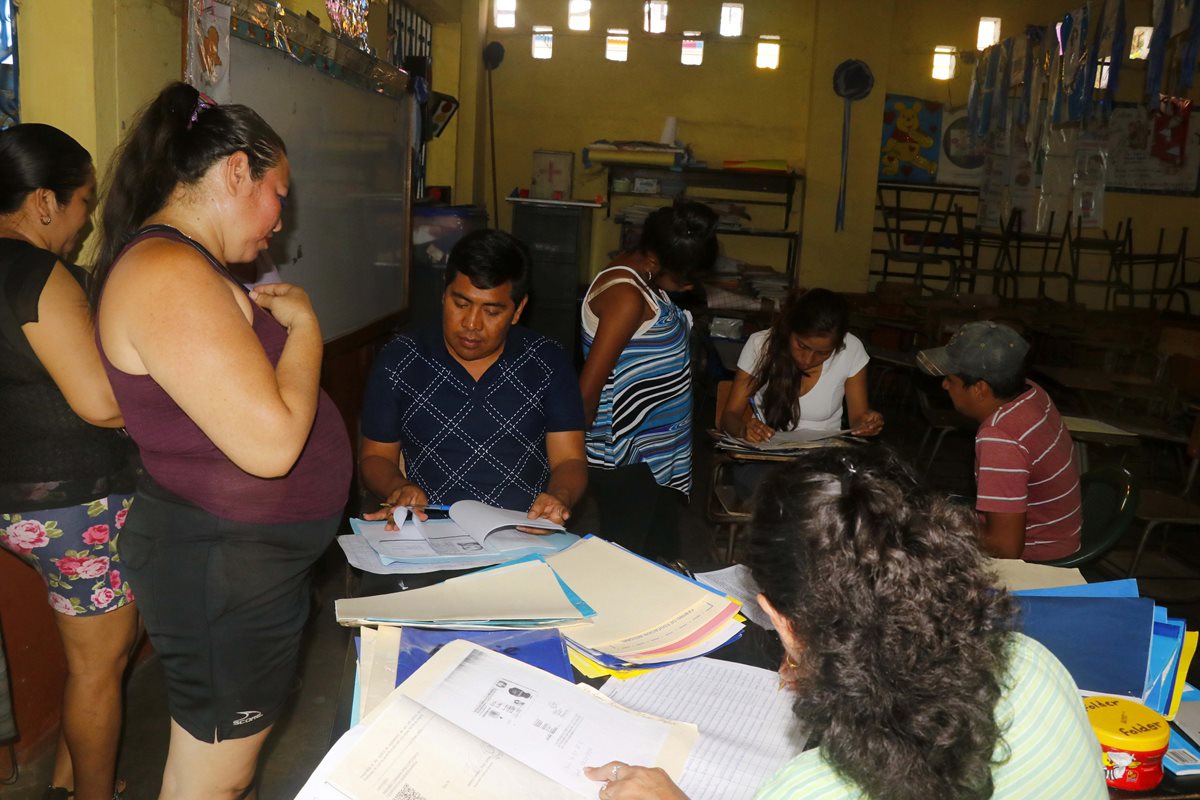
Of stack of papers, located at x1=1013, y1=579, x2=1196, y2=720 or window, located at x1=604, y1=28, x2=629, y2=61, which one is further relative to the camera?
window, located at x1=604, y1=28, x2=629, y2=61

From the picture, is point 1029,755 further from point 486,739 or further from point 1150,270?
point 1150,270

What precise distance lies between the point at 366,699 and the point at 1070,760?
79 centimetres

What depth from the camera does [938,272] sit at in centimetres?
905

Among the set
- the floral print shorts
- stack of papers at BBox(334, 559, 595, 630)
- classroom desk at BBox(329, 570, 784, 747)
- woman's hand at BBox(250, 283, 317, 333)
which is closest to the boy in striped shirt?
classroom desk at BBox(329, 570, 784, 747)

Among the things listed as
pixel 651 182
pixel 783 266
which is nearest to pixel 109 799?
pixel 651 182

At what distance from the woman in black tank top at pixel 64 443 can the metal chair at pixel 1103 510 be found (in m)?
2.31

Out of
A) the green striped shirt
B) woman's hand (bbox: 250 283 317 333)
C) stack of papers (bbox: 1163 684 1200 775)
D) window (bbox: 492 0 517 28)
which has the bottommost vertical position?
stack of papers (bbox: 1163 684 1200 775)

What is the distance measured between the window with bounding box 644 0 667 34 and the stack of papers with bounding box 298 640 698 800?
25.5 ft

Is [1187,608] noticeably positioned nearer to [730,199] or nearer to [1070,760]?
[1070,760]

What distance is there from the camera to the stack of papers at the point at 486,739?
1.02 m

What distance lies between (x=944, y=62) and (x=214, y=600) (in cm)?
866

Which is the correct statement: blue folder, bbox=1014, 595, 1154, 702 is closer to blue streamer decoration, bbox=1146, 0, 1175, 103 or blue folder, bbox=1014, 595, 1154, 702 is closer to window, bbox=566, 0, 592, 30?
blue streamer decoration, bbox=1146, 0, 1175, 103

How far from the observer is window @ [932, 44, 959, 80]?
335 inches

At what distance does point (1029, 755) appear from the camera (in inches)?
35.5
